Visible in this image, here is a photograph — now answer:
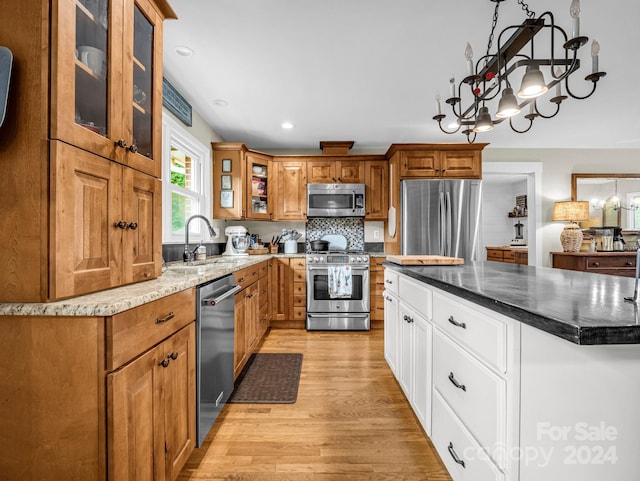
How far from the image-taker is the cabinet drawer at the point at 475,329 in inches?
37.1

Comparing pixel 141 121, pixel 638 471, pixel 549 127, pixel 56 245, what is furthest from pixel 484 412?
pixel 549 127

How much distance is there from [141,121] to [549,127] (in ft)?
14.7

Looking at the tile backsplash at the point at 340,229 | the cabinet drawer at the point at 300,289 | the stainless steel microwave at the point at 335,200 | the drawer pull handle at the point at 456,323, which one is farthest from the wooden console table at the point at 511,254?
the drawer pull handle at the point at 456,323

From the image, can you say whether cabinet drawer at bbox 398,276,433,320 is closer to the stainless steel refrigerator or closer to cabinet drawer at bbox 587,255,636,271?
the stainless steel refrigerator

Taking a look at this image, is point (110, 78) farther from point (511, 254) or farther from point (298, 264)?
point (511, 254)

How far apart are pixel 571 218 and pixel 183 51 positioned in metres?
5.24

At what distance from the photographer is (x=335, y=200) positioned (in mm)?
4164

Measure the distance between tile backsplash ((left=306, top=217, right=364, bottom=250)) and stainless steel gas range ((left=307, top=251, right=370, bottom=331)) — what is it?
32.1 inches

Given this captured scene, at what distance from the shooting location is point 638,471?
71 cm

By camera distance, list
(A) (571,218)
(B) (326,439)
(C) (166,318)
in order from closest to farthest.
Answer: (C) (166,318) < (B) (326,439) < (A) (571,218)

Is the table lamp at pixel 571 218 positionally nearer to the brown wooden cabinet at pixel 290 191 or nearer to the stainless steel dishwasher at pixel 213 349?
the brown wooden cabinet at pixel 290 191

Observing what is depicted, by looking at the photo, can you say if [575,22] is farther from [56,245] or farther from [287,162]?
[287,162]

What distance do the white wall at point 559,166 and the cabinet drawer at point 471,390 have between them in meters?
4.27

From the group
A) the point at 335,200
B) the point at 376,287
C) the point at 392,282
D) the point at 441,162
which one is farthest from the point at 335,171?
the point at 392,282
